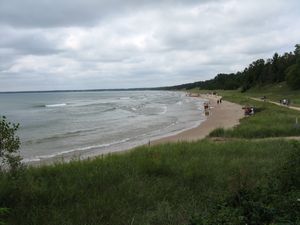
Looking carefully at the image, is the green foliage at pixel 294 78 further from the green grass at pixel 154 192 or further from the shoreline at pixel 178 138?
the green grass at pixel 154 192

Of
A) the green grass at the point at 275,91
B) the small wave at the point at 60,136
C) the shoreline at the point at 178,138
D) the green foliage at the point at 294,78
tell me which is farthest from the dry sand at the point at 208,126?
the green foliage at the point at 294,78

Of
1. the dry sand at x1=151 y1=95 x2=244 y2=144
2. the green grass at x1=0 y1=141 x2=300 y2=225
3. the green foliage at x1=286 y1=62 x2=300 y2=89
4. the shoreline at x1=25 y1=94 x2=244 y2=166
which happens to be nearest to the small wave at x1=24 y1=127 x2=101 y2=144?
the shoreline at x1=25 y1=94 x2=244 y2=166

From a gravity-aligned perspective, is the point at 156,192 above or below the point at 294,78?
below

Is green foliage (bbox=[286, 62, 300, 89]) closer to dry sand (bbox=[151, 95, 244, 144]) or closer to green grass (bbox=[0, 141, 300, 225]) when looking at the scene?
dry sand (bbox=[151, 95, 244, 144])

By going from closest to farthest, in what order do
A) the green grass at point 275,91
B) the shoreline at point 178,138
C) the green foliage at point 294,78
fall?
the shoreline at point 178,138 < the green grass at point 275,91 < the green foliage at point 294,78

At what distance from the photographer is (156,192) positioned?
9.88 m

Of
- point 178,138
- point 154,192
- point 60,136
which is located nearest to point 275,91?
point 178,138

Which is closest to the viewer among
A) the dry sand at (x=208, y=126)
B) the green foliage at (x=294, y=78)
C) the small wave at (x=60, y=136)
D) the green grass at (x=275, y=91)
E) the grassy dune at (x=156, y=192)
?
the grassy dune at (x=156, y=192)

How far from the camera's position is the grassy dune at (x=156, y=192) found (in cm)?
739

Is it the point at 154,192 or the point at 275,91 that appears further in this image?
the point at 275,91

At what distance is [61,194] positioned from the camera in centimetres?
937

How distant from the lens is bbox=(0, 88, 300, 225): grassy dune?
7391 mm

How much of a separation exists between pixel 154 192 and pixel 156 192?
0.43 feet

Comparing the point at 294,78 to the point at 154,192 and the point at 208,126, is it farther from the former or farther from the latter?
the point at 154,192
